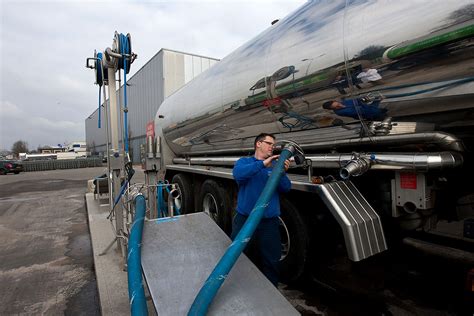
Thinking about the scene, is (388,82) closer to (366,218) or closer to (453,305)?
(366,218)

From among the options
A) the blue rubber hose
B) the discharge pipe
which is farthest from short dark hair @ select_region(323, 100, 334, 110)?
the blue rubber hose

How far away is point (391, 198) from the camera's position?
7.95 ft

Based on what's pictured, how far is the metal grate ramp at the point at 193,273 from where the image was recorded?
5.92ft

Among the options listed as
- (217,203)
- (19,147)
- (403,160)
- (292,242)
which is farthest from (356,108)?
(19,147)

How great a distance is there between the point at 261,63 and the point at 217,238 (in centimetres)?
182

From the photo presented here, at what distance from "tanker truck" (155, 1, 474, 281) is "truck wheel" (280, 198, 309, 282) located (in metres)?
0.01

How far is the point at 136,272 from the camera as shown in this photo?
1.99 m

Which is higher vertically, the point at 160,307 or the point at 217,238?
the point at 217,238

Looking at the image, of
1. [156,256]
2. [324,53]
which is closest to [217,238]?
[156,256]

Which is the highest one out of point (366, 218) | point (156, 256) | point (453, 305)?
point (366, 218)

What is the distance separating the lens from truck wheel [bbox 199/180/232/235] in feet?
14.5

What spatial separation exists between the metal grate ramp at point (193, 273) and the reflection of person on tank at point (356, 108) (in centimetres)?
136

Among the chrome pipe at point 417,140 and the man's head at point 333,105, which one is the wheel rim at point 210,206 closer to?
the man's head at point 333,105

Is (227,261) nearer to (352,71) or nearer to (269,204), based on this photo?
(269,204)
